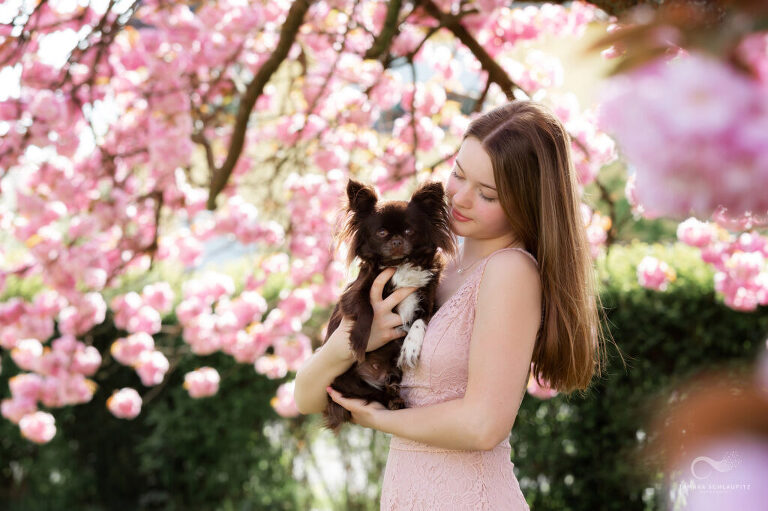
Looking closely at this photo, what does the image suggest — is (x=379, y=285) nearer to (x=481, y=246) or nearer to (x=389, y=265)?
(x=389, y=265)

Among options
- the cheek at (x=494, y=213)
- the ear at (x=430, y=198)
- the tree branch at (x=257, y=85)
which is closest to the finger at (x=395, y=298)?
the ear at (x=430, y=198)

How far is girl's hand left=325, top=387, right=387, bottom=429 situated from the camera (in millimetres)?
2191

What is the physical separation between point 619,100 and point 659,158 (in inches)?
1.9

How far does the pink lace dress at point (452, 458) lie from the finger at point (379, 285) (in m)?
0.24

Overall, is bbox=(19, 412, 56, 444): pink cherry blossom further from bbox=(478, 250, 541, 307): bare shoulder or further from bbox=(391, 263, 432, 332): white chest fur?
bbox=(478, 250, 541, 307): bare shoulder

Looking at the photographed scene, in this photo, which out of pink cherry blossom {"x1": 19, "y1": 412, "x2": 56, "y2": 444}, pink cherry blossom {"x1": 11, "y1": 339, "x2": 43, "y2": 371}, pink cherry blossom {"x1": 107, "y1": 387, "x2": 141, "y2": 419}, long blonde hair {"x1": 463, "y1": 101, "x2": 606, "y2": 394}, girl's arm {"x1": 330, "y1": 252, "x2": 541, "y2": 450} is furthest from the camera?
pink cherry blossom {"x1": 107, "y1": 387, "x2": 141, "y2": 419}

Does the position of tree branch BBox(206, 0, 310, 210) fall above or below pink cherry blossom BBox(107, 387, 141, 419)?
above

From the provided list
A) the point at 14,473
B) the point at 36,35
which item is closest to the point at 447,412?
the point at 36,35

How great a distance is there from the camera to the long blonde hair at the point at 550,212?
6.70 ft

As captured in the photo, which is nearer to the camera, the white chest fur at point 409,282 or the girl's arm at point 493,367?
the girl's arm at point 493,367

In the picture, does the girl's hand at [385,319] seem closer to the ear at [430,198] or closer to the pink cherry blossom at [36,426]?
the ear at [430,198]

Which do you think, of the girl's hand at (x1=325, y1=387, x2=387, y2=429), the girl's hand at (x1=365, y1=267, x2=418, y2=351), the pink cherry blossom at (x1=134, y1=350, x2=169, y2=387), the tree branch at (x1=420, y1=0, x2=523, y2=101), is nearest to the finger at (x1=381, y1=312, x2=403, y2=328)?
the girl's hand at (x1=365, y1=267, x2=418, y2=351)

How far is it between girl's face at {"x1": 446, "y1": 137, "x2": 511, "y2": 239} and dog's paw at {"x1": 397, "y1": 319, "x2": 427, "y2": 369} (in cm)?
32

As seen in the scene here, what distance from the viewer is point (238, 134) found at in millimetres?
4070
